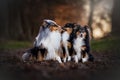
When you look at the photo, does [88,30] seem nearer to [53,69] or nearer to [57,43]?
[57,43]

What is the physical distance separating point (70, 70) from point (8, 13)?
0.62 meters

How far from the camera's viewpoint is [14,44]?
5215 mm

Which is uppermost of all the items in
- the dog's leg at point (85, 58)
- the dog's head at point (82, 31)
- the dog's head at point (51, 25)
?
the dog's head at point (51, 25)

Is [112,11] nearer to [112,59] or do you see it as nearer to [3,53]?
[112,59]

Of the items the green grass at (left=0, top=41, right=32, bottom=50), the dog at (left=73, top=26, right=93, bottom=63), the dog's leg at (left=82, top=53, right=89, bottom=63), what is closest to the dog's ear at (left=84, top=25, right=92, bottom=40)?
the dog at (left=73, top=26, right=93, bottom=63)

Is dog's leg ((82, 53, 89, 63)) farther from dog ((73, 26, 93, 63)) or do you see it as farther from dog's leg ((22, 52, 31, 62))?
dog's leg ((22, 52, 31, 62))

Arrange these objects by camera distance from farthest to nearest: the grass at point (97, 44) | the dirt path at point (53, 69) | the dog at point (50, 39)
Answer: the grass at point (97, 44) < the dog at point (50, 39) < the dirt path at point (53, 69)

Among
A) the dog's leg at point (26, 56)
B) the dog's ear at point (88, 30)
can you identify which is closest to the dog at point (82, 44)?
the dog's ear at point (88, 30)

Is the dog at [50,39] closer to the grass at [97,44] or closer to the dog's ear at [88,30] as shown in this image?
the grass at [97,44]

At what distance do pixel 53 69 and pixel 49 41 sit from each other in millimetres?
224

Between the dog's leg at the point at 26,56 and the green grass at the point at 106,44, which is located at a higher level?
→ the green grass at the point at 106,44

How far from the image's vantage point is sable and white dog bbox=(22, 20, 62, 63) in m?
5.08

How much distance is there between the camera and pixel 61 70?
4977 mm

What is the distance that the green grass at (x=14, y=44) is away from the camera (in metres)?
5.17
